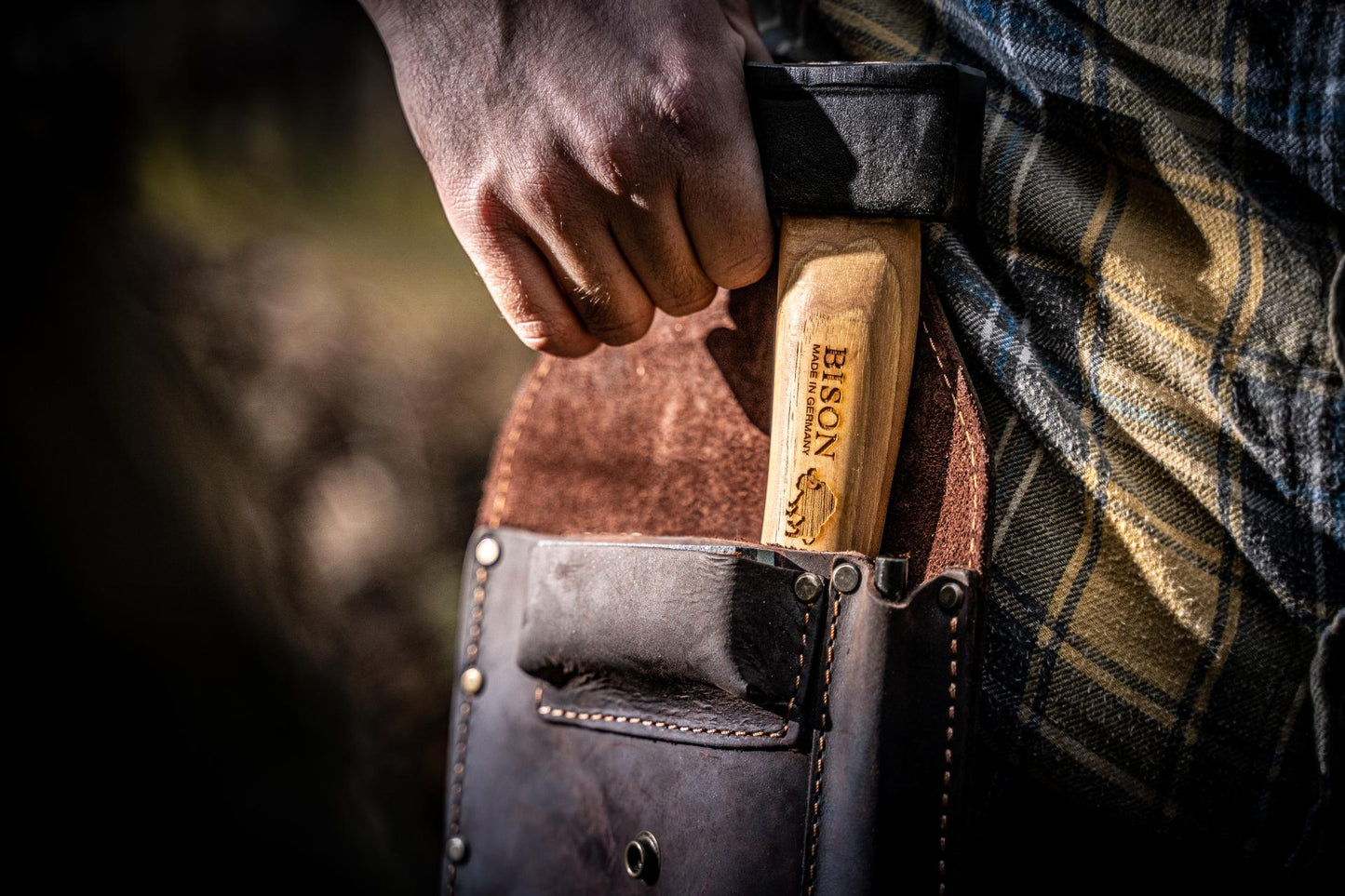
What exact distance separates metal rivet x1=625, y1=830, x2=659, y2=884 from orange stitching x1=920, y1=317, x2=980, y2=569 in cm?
34

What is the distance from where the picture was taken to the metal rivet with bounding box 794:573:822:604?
23.3 inches

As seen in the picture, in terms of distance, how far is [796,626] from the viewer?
1.95ft

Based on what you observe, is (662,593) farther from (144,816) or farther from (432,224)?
(144,816)

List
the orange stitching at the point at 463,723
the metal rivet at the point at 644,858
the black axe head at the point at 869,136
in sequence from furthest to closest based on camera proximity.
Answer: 1. the orange stitching at the point at 463,723
2. the metal rivet at the point at 644,858
3. the black axe head at the point at 869,136

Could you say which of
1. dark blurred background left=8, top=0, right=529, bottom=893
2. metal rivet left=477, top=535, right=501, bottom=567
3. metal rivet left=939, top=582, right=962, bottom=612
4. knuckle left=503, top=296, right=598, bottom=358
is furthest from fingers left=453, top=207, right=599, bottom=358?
dark blurred background left=8, top=0, right=529, bottom=893

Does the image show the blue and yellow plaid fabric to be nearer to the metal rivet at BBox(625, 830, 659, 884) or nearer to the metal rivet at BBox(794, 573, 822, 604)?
the metal rivet at BBox(794, 573, 822, 604)

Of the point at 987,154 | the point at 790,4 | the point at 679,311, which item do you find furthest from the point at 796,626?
the point at 790,4

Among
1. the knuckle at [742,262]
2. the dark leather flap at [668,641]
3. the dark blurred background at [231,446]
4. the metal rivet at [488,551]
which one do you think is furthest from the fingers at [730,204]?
the dark blurred background at [231,446]

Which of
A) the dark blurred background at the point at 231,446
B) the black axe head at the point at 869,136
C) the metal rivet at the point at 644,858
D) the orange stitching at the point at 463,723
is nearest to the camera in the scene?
the black axe head at the point at 869,136

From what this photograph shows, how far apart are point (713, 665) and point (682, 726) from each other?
0.08 meters

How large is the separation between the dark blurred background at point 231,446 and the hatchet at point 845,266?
4.36 feet

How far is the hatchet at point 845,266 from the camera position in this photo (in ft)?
1.84

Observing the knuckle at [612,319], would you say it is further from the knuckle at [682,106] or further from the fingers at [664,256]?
the knuckle at [682,106]

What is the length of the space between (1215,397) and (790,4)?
529 millimetres
